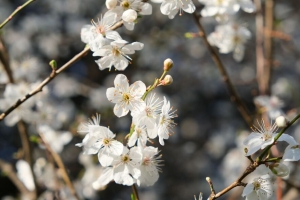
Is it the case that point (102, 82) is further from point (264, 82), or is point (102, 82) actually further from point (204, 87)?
point (264, 82)

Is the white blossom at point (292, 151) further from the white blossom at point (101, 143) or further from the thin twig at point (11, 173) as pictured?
the thin twig at point (11, 173)

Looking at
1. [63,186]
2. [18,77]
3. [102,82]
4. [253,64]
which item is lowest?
[253,64]

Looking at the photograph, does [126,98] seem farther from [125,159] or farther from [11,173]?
[11,173]

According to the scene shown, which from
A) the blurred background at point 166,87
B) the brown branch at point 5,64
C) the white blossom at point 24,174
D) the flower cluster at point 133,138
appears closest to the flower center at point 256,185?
the flower cluster at point 133,138

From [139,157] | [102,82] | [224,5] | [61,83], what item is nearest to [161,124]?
[139,157]

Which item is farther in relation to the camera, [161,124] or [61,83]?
[61,83]

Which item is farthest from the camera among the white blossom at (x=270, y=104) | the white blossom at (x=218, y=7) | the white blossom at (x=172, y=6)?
the white blossom at (x=270, y=104)
